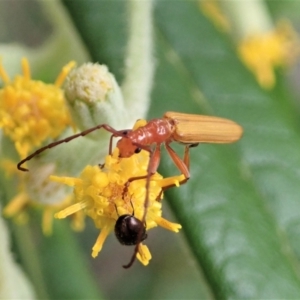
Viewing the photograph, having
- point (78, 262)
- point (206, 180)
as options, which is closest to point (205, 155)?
point (206, 180)

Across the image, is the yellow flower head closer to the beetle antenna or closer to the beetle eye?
the beetle antenna

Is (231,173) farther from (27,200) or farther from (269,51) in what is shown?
(269,51)

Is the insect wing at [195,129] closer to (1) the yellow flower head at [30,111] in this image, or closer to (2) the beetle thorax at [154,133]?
(2) the beetle thorax at [154,133]

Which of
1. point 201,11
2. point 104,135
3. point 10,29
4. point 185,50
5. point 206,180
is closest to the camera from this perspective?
point 104,135

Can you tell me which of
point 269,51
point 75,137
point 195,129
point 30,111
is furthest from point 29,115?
point 269,51

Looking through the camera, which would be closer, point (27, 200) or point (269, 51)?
point (27, 200)

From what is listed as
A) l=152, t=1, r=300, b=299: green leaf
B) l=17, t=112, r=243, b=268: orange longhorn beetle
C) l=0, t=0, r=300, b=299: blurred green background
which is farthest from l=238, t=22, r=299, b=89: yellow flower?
l=17, t=112, r=243, b=268: orange longhorn beetle

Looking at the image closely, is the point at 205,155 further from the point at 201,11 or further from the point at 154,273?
the point at 154,273
